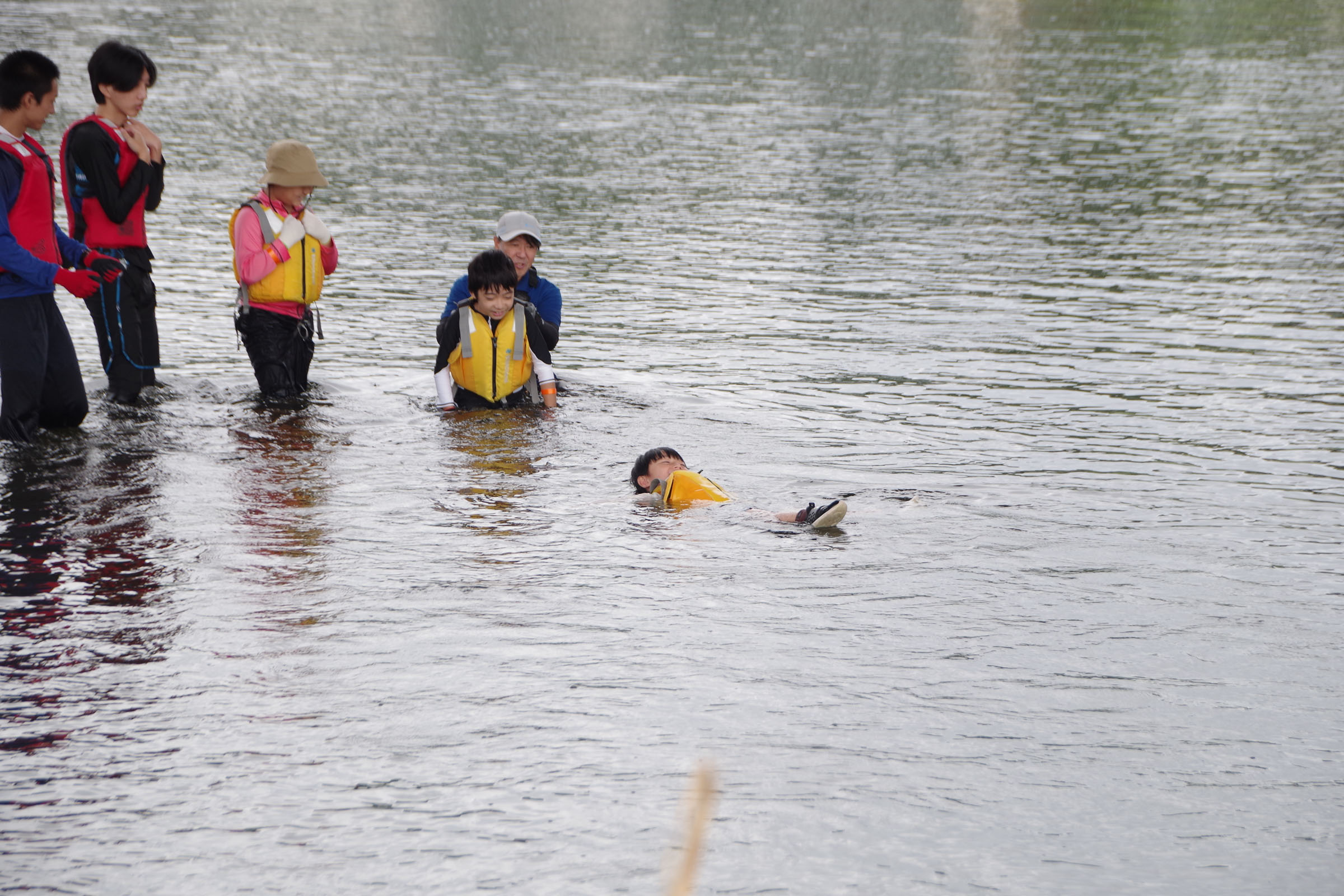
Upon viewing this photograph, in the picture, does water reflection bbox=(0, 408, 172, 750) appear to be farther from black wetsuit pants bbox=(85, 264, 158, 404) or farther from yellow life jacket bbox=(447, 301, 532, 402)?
yellow life jacket bbox=(447, 301, 532, 402)

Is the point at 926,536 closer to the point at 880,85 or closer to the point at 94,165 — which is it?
the point at 94,165

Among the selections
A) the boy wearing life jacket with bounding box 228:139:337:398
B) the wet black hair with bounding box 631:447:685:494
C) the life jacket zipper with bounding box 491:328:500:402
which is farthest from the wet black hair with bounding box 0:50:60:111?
the wet black hair with bounding box 631:447:685:494

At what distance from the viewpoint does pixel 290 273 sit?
427 inches

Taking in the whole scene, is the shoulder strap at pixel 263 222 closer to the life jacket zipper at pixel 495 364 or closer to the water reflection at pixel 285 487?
Result: the water reflection at pixel 285 487

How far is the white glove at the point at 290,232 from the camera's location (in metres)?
10.7

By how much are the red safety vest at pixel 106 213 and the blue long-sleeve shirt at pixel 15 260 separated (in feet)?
3.30

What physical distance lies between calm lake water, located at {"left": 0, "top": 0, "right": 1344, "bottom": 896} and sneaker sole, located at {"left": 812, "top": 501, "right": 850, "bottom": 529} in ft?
0.36

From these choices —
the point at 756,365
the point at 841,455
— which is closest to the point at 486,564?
Result: the point at 841,455

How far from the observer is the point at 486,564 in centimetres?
770

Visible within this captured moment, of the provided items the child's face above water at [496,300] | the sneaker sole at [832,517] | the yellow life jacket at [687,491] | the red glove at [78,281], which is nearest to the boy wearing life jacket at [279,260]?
the child's face above water at [496,300]

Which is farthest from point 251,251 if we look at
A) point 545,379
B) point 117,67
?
point 545,379

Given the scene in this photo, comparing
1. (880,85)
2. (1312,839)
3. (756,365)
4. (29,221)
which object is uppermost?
(880,85)

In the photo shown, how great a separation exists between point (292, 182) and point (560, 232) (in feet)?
30.7

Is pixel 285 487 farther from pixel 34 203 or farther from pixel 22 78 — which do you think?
pixel 22 78
